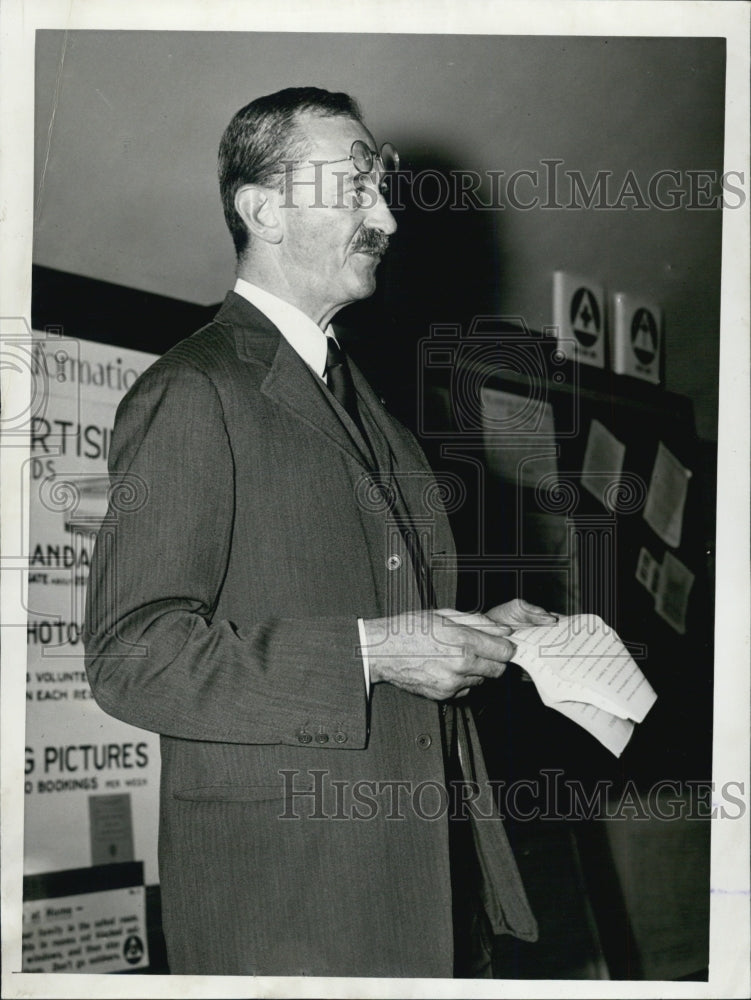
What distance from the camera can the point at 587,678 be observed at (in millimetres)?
1260

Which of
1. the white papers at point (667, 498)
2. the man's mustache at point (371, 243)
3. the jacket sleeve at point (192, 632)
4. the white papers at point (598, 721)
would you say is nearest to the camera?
the jacket sleeve at point (192, 632)

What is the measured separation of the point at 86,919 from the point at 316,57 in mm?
1147

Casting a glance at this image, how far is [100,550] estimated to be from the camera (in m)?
1.23

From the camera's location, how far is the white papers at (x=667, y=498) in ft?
4.87

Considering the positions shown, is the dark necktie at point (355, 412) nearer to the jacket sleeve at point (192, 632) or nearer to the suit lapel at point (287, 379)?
the suit lapel at point (287, 379)

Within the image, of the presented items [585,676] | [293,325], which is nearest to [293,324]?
[293,325]

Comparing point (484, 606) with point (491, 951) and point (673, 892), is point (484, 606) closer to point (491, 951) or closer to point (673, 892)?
point (491, 951)

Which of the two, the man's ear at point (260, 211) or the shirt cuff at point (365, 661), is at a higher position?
the man's ear at point (260, 211)

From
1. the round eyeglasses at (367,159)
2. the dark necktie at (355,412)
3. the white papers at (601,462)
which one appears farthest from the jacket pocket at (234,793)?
the round eyeglasses at (367,159)

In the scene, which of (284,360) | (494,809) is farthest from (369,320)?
(494,809)
